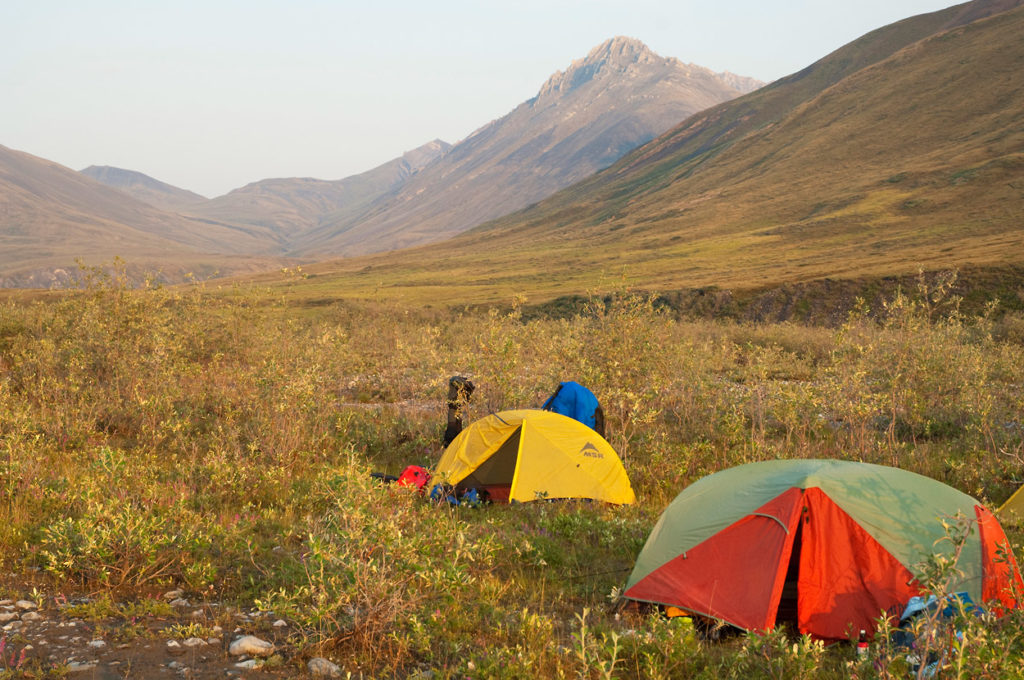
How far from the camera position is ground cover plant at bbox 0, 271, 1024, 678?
16.2ft

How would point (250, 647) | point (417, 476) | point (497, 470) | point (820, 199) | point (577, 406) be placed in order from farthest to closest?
point (820, 199) < point (577, 406) < point (417, 476) < point (497, 470) < point (250, 647)

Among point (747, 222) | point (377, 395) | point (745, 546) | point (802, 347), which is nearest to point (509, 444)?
point (745, 546)

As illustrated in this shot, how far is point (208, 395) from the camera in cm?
1388

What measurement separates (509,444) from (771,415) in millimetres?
6997

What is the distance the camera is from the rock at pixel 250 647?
489cm

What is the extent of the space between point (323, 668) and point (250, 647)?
2.09ft

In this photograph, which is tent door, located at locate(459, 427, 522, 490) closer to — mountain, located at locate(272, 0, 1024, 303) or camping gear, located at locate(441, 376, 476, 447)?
camping gear, located at locate(441, 376, 476, 447)

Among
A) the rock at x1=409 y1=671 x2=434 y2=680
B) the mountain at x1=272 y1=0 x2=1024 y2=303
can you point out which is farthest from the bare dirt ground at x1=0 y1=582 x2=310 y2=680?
the mountain at x1=272 y1=0 x2=1024 y2=303

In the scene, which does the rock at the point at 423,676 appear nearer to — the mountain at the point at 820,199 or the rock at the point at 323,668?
the rock at the point at 323,668

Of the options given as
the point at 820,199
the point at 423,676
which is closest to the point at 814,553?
the point at 423,676

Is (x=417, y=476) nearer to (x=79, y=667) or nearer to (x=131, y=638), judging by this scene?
(x=131, y=638)

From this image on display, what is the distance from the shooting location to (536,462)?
925cm

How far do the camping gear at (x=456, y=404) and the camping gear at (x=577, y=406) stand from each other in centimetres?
170

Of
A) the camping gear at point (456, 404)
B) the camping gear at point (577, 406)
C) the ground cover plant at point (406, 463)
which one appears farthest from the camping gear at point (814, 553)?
the camping gear at point (456, 404)
